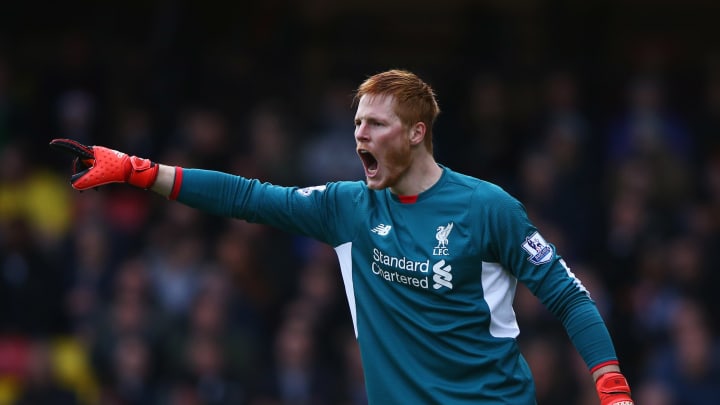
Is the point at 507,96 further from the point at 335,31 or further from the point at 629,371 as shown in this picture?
the point at 629,371

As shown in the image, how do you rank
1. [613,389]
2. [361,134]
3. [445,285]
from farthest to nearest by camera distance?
[361,134] < [445,285] < [613,389]

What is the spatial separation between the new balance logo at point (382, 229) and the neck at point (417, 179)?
0.16 meters

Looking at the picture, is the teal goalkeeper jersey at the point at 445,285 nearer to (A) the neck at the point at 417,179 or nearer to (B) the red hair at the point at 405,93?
(A) the neck at the point at 417,179

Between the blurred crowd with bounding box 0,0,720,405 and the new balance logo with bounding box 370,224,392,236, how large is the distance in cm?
414

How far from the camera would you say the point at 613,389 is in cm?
492

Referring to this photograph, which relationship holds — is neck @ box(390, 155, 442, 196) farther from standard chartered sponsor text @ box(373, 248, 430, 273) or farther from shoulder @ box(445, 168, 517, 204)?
standard chartered sponsor text @ box(373, 248, 430, 273)

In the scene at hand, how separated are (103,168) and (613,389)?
2286 millimetres

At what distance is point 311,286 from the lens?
1022cm

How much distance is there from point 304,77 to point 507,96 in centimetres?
211

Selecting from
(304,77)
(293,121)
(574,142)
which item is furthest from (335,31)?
(574,142)

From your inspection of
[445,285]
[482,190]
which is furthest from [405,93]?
[445,285]

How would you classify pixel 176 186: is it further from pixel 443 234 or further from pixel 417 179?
pixel 443 234

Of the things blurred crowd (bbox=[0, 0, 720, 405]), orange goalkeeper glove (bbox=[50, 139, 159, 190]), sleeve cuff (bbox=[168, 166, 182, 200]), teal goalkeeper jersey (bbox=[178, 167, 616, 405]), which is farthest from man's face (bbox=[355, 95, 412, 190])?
blurred crowd (bbox=[0, 0, 720, 405])

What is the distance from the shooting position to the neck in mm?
5406
